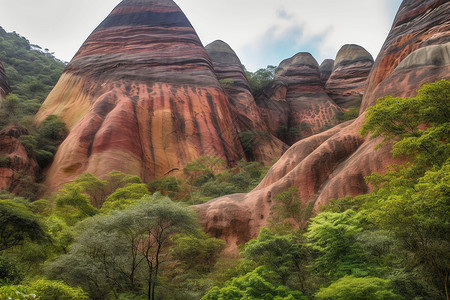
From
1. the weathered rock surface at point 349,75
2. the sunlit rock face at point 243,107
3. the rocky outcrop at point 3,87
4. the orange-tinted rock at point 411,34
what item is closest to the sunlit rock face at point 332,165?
the orange-tinted rock at point 411,34

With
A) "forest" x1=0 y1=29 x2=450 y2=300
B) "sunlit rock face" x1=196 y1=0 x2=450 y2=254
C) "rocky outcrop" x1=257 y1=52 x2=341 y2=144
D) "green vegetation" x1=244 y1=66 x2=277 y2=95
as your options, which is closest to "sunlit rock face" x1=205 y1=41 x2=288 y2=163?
"green vegetation" x1=244 y1=66 x2=277 y2=95

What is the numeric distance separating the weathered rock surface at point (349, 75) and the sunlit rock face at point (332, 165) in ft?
103

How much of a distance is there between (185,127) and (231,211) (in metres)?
16.5

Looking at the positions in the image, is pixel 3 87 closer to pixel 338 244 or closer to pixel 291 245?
pixel 291 245

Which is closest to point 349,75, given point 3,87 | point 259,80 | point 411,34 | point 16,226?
point 259,80

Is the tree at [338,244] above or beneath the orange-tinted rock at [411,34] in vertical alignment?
beneath

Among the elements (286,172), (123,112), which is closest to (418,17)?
(286,172)

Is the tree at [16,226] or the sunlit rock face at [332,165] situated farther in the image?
the sunlit rock face at [332,165]

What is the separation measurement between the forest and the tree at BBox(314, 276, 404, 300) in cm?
2

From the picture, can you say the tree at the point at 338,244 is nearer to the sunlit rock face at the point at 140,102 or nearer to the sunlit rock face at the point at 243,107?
the sunlit rock face at the point at 140,102

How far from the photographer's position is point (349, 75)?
54406 mm

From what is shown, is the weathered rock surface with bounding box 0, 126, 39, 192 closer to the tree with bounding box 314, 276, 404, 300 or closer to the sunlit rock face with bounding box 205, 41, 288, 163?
the sunlit rock face with bounding box 205, 41, 288, 163

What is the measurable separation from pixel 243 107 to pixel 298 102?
11319 millimetres

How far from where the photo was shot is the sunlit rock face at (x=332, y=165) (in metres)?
13.9
